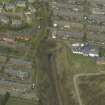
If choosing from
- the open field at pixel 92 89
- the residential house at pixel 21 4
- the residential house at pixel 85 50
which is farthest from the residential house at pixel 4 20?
the open field at pixel 92 89

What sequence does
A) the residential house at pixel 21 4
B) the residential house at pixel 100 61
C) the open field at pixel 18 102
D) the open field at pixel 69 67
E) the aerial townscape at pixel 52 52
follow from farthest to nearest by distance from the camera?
the residential house at pixel 21 4, the residential house at pixel 100 61, the open field at pixel 69 67, the aerial townscape at pixel 52 52, the open field at pixel 18 102

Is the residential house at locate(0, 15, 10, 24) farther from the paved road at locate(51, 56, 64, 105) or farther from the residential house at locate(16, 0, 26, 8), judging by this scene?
the paved road at locate(51, 56, 64, 105)

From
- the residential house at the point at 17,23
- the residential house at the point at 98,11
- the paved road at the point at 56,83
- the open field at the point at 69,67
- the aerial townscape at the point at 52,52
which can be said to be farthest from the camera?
the residential house at the point at 98,11

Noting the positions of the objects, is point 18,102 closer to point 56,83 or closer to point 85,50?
point 56,83

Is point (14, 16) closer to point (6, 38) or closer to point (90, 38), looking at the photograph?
point (6, 38)

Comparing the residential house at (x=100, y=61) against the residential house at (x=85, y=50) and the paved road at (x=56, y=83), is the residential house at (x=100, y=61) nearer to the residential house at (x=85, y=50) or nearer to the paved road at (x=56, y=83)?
the residential house at (x=85, y=50)

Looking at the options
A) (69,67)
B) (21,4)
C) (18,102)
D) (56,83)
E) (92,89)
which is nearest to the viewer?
(18,102)

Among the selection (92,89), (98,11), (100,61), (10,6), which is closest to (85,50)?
(100,61)
